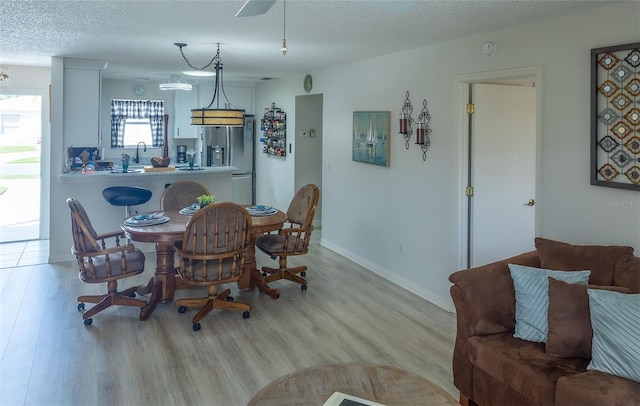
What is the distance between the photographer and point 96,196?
5.88 metres

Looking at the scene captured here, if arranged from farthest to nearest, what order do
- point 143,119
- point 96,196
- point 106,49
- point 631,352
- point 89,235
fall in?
point 143,119
point 96,196
point 106,49
point 89,235
point 631,352

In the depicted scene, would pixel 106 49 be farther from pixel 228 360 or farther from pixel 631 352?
pixel 631 352

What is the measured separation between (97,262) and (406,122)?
3.16m

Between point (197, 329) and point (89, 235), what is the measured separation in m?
1.12

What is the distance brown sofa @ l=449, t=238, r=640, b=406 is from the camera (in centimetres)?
214

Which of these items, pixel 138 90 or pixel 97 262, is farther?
pixel 138 90

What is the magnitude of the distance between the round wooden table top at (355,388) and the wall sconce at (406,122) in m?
2.99

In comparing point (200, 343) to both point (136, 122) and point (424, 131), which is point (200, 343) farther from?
point (136, 122)

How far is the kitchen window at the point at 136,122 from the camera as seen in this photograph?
8312 millimetres

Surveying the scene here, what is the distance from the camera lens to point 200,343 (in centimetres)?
352

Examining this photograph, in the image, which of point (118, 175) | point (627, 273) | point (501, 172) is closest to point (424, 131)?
point (501, 172)

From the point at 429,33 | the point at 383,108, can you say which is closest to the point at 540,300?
the point at 429,33

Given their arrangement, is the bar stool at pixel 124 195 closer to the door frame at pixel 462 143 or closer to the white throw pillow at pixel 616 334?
the door frame at pixel 462 143

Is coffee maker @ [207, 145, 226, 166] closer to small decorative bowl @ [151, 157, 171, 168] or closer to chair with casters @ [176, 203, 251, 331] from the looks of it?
small decorative bowl @ [151, 157, 171, 168]
